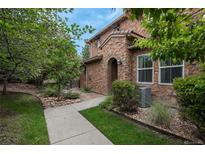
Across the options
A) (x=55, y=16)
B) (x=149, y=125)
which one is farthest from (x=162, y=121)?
(x=55, y=16)

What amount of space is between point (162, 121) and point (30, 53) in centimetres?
537

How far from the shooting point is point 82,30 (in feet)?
20.6

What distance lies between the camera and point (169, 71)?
9.18 metres

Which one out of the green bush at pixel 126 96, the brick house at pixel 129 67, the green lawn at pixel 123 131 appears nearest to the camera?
the green lawn at pixel 123 131

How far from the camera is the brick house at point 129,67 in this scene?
30.1 ft

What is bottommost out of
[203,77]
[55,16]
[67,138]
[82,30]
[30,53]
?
[67,138]

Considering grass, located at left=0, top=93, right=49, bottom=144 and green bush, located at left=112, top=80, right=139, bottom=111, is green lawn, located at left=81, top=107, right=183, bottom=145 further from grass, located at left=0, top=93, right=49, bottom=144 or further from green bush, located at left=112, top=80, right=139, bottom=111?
grass, located at left=0, top=93, right=49, bottom=144

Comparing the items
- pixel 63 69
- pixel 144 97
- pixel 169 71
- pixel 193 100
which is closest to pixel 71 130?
pixel 193 100

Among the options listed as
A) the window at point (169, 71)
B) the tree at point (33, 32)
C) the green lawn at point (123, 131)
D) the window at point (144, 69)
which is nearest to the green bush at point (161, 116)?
the green lawn at point (123, 131)

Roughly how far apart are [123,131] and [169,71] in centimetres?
445

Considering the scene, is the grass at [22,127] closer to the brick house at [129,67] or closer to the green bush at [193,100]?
the green bush at [193,100]

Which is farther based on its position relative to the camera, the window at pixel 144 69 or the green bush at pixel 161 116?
the window at pixel 144 69
